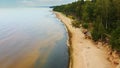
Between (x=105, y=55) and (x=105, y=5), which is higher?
(x=105, y=5)

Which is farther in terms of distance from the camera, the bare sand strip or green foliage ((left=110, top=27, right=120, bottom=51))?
green foliage ((left=110, top=27, right=120, bottom=51))

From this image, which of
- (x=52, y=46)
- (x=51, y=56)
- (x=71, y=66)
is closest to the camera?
(x=71, y=66)

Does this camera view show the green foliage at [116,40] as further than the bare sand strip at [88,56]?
Yes

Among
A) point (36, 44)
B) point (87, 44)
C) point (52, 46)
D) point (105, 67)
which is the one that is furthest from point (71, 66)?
point (36, 44)

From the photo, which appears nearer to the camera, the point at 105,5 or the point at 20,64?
the point at 20,64

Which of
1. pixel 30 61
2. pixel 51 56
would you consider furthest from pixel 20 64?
pixel 51 56

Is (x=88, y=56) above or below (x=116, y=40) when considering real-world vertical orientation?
below

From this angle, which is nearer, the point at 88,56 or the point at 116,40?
the point at 116,40

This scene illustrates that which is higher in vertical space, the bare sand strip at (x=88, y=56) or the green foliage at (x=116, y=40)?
the green foliage at (x=116, y=40)

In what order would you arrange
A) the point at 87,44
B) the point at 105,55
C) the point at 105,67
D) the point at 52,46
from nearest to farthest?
the point at 105,67 < the point at 105,55 < the point at 87,44 < the point at 52,46

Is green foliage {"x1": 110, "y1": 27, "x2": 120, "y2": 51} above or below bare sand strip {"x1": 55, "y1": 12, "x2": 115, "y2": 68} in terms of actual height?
above

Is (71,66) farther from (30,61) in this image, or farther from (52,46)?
(52,46)
